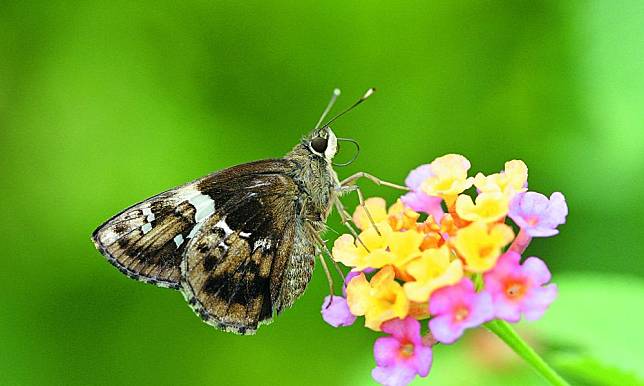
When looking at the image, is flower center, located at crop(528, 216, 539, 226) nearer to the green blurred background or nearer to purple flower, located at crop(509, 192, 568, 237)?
purple flower, located at crop(509, 192, 568, 237)

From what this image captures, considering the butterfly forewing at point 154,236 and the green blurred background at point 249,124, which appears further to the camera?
the green blurred background at point 249,124

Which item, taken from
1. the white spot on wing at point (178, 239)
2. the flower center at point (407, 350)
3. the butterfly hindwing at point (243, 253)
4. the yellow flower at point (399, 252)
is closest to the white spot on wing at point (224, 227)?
the butterfly hindwing at point (243, 253)

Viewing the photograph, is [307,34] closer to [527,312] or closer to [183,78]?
[183,78]

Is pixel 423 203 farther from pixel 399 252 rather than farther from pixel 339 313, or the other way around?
pixel 339 313

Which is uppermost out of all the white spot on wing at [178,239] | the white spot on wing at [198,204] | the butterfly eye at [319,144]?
the butterfly eye at [319,144]

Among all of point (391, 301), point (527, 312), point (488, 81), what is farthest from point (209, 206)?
point (488, 81)

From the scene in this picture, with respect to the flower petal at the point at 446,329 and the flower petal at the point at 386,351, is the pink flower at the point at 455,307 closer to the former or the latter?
the flower petal at the point at 446,329

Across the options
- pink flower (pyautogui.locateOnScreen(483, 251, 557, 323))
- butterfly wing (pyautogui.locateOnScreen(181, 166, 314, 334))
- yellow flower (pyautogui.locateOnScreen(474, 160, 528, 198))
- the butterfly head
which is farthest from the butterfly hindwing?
pink flower (pyautogui.locateOnScreen(483, 251, 557, 323))
